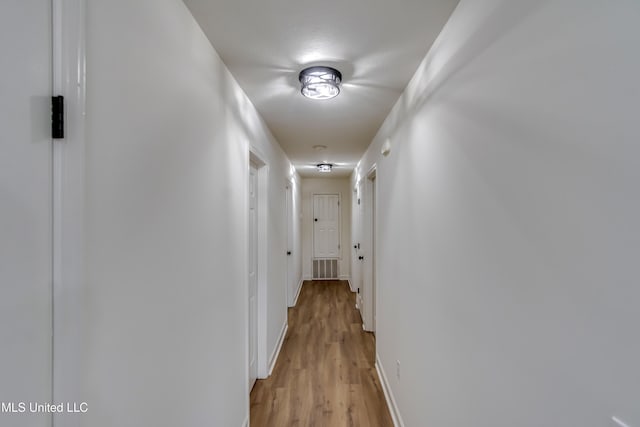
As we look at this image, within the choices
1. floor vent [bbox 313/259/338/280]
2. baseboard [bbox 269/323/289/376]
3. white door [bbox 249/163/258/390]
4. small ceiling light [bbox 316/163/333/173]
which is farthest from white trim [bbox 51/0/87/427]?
floor vent [bbox 313/259/338/280]

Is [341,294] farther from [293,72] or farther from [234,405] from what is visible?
[293,72]

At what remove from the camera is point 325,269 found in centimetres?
716

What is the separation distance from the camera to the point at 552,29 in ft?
2.30

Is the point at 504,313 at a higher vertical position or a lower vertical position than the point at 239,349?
higher

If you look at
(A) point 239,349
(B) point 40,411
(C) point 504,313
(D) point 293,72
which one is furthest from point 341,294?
(B) point 40,411

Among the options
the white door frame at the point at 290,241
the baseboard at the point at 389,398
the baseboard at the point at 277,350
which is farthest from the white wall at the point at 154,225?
the white door frame at the point at 290,241

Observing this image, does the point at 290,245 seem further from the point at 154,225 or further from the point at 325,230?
the point at 154,225

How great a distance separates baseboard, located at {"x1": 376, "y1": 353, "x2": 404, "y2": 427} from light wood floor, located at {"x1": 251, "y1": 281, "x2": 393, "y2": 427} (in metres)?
0.04

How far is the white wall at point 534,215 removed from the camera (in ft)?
1.80

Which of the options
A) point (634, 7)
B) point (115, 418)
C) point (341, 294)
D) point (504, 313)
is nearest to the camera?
point (634, 7)

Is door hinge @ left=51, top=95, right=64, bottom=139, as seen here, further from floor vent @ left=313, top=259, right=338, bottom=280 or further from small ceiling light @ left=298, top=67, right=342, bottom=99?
floor vent @ left=313, top=259, right=338, bottom=280

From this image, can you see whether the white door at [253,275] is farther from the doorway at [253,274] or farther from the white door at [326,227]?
the white door at [326,227]

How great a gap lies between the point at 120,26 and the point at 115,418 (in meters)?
1.04

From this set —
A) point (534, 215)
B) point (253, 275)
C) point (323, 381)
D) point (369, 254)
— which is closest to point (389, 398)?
point (323, 381)
